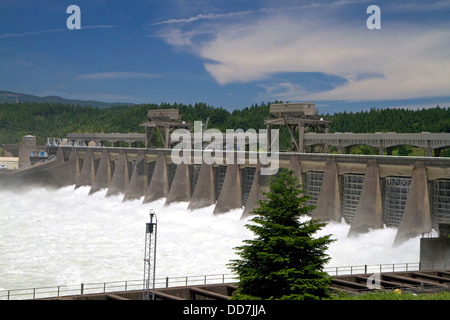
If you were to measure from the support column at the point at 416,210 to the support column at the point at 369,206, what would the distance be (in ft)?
10.5

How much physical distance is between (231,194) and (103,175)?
30799 mm

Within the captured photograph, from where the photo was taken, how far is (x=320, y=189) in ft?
174

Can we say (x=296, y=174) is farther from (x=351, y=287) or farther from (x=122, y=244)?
(x=351, y=287)

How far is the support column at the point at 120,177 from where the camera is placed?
265ft

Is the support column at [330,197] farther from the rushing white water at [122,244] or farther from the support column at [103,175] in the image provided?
the support column at [103,175]

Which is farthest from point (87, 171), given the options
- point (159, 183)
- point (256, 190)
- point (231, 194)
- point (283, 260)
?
point (283, 260)

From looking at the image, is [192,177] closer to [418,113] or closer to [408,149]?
[408,149]

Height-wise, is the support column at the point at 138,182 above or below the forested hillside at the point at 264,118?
below

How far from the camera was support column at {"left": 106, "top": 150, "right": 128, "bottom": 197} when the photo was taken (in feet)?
265

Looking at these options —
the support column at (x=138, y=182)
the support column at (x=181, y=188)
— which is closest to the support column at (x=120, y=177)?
Answer: the support column at (x=138, y=182)

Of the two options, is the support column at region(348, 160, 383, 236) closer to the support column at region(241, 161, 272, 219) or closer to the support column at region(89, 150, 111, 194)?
the support column at region(241, 161, 272, 219)

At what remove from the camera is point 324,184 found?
51.7 m

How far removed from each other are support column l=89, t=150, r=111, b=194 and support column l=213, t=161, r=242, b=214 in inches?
1129
